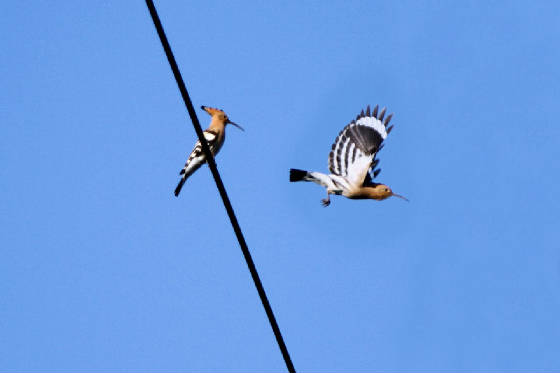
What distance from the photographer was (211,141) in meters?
7.14

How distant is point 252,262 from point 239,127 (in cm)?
461

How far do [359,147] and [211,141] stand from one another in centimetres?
143

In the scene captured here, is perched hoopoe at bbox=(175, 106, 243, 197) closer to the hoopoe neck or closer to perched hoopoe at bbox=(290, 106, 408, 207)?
the hoopoe neck

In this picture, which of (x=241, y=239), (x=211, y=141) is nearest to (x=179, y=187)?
(x=211, y=141)

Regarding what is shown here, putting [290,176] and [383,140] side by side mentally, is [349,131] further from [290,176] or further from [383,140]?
[290,176]

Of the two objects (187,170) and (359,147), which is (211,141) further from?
(359,147)

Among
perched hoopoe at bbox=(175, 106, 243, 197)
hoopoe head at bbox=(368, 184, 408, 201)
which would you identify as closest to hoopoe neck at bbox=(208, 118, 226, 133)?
perched hoopoe at bbox=(175, 106, 243, 197)

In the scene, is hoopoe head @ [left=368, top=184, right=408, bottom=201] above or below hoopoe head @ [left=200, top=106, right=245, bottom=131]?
below

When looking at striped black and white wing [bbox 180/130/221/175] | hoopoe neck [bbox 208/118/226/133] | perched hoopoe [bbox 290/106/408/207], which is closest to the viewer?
perched hoopoe [bbox 290/106/408/207]

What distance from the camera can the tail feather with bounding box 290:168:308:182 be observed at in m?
6.22

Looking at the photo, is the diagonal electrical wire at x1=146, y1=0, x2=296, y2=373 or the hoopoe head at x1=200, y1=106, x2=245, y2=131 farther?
the hoopoe head at x1=200, y1=106, x2=245, y2=131

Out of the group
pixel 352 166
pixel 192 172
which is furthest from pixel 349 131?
pixel 192 172

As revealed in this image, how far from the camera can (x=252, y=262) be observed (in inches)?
129

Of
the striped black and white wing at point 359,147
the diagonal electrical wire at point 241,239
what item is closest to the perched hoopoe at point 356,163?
the striped black and white wing at point 359,147
